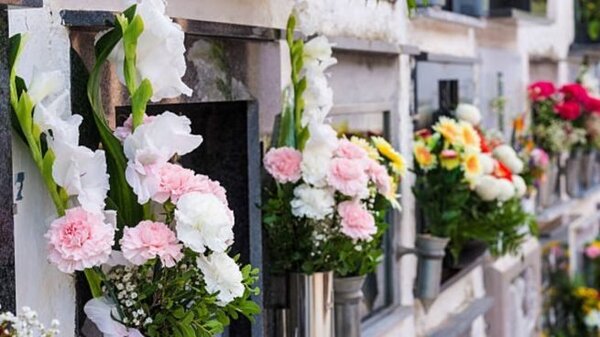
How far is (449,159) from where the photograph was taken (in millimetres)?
6480

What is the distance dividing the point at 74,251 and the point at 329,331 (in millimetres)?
1939

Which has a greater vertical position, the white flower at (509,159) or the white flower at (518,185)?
the white flower at (509,159)

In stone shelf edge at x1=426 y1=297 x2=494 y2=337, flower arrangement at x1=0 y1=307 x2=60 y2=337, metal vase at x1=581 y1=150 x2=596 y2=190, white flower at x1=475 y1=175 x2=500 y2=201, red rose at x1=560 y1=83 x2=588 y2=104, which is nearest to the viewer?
flower arrangement at x1=0 y1=307 x2=60 y2=337

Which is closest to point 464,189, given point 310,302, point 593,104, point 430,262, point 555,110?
point 430,262

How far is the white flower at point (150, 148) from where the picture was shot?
326cm

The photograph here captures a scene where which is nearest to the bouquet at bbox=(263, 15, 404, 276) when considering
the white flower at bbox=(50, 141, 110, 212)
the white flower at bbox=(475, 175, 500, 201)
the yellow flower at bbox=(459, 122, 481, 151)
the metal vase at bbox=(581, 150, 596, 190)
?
the white flower at bbox=(50, 141, 110, 212)

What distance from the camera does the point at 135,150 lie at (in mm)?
3295

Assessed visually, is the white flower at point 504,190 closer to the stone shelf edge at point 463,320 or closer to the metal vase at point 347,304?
the stone shelf edge at point 463,320

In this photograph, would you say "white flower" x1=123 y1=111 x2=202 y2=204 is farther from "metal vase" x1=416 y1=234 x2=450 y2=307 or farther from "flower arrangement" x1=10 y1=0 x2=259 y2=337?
"metal vase" x1=416 y1=234 x2=450 y2=307

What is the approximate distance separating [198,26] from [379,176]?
105cm

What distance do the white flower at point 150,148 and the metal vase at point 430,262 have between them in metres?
3.54

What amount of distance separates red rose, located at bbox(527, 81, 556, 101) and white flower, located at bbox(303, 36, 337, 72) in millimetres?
5526

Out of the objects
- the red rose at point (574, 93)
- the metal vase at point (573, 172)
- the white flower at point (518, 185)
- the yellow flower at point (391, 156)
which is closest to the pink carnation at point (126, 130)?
the yellow flower at point (391, 156)

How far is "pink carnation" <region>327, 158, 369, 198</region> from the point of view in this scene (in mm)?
4527
